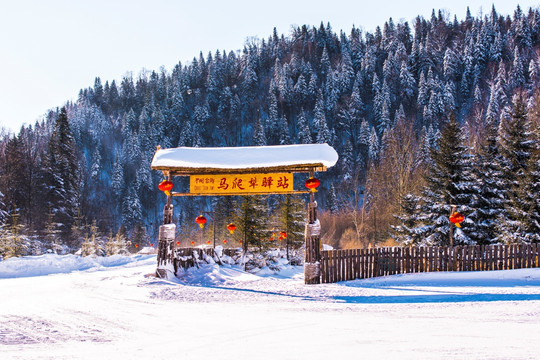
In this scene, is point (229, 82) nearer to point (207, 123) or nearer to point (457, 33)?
point (207, 123)

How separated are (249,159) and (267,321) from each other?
6319 mm

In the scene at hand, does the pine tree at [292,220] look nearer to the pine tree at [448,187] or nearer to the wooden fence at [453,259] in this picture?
the pine tree at [448,187]

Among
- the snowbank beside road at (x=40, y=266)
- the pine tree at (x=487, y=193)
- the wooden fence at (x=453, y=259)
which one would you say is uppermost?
the pine tree at (x=487, y=193)

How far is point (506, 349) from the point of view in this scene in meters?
4.64

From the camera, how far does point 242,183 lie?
1225 cm

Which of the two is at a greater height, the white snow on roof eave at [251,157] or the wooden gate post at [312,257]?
the white snow on roof eave at [251,157]

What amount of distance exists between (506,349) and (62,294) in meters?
8.94

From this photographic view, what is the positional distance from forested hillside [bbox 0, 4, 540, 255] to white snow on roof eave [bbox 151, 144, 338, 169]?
30.8 ft

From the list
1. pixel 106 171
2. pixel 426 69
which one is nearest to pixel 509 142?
pixel 426 69

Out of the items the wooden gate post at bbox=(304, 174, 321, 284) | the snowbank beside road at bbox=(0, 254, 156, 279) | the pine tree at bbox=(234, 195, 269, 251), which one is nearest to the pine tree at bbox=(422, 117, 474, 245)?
the wooden gate post at bbox=(304, 174, 321, 284)

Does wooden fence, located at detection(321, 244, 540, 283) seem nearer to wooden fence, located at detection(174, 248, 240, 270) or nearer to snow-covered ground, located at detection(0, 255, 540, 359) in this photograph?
snow-covered ground, located at detection(0, 255, 540, 359)

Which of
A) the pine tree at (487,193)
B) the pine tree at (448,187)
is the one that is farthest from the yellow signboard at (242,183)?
the pine tree at (487,193)

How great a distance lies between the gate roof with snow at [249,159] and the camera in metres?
11.6

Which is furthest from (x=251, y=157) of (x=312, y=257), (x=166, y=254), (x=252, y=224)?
(x=252, y=224)
